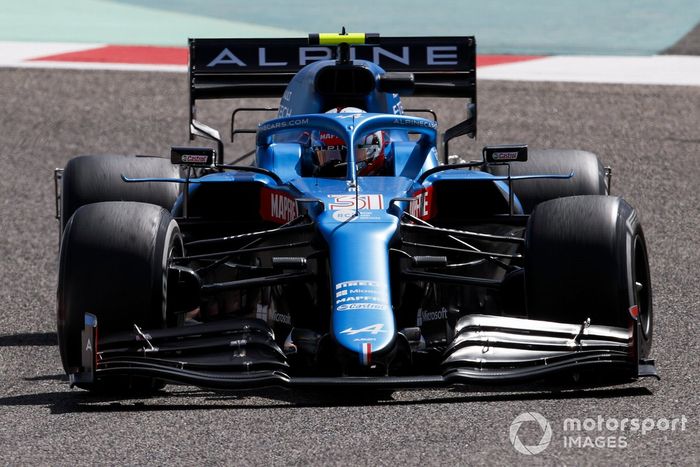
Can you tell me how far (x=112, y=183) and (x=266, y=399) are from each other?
Result: 2.87 metres

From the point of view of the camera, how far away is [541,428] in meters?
6.42

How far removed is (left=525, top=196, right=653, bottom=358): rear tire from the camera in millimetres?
7277

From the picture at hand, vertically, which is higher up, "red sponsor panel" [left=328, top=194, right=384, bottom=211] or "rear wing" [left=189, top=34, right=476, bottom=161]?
"rear wing" [left=189, top=34, right=476, bottom=161]

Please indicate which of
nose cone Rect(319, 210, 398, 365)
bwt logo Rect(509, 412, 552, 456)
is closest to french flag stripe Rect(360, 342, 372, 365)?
nose cone Rect(319, 210, 398, 365)

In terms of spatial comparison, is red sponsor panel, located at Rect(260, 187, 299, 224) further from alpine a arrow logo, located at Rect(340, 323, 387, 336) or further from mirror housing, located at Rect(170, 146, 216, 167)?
alpine a arrow logo, located at Rect(340, 323, 387, 336)

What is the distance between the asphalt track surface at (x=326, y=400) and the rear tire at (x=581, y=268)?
0.38m

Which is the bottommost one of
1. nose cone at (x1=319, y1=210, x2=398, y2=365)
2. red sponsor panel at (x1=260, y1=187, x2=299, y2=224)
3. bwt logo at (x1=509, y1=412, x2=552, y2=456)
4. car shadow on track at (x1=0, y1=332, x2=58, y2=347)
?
bwt logo at (x1=509, y1=412, x2=552, y2=456)

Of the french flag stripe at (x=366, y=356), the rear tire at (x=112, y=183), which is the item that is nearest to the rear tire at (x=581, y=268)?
the french flag stripe at (x=366, y=356)

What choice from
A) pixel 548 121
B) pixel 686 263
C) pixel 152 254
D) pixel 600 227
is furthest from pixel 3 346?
pixel 548 121

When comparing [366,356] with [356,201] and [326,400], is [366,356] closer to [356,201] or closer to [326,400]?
[326,400]

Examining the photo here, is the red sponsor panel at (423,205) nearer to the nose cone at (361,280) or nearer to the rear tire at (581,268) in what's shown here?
the nose cone at (361,280)

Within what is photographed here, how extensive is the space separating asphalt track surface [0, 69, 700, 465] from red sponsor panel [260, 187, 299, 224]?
1141 mm

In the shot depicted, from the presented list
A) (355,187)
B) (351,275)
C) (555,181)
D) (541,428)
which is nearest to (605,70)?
(555,181)

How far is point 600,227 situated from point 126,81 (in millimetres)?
11519
